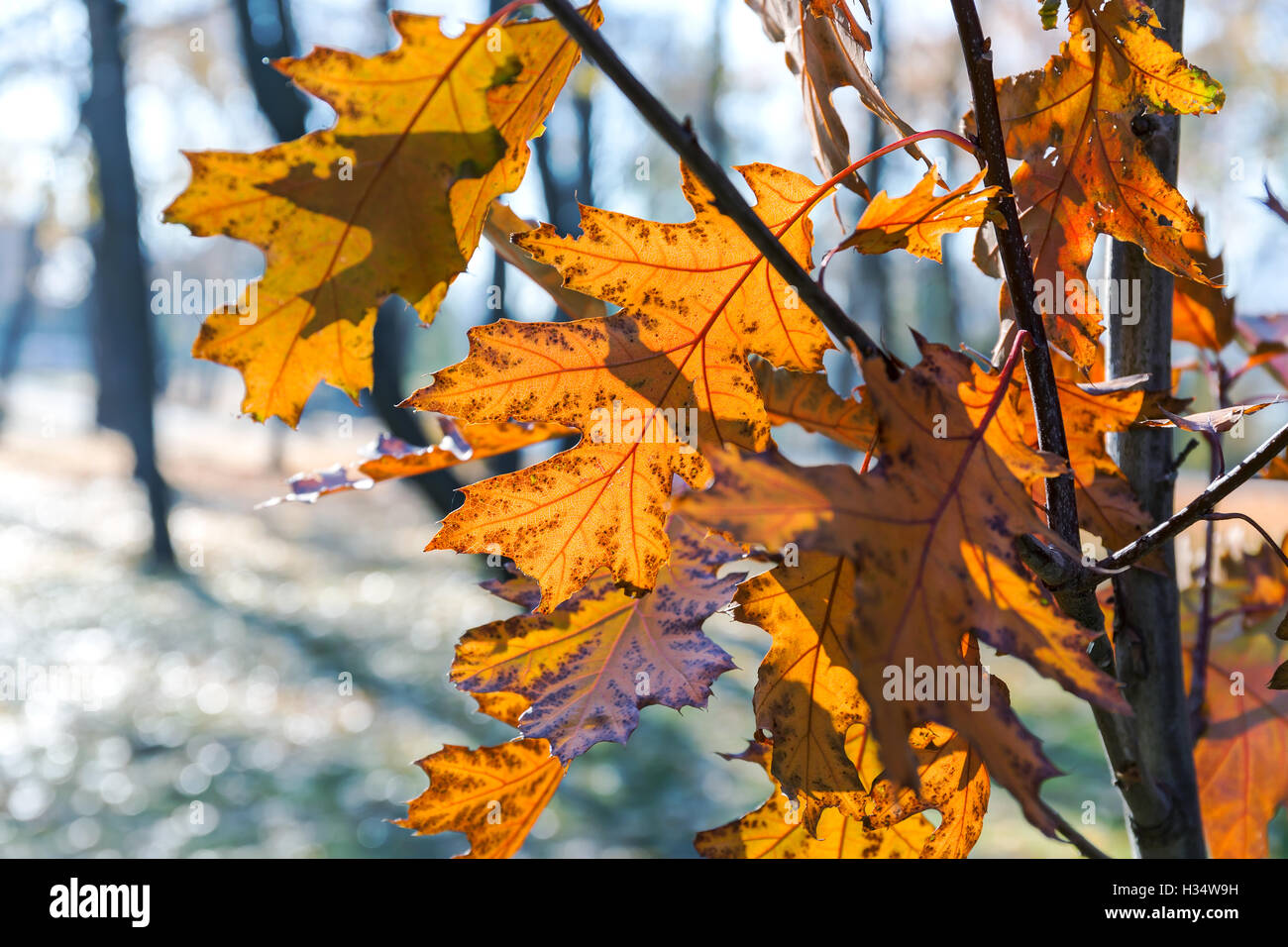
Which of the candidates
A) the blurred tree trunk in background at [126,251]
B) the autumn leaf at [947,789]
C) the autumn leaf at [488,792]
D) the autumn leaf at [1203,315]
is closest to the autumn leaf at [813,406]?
the autumn leaf at [947,789]

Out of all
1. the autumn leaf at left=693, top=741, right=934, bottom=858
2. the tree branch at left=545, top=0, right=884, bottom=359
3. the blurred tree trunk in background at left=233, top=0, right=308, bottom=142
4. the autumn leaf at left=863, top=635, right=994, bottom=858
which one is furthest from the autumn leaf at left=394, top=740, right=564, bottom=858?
the blurred tree trunk in background at left=233, top=0, right=308, bottom=142

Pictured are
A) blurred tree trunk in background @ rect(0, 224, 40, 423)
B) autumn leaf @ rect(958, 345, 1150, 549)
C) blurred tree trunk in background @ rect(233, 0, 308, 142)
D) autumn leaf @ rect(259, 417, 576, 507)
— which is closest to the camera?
autumn leaf @ rect(958, 345, 1150, 549)

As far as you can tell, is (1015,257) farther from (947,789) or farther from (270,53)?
(270,53)

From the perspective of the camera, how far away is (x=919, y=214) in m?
0.49

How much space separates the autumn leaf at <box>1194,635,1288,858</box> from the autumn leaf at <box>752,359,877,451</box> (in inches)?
24.9

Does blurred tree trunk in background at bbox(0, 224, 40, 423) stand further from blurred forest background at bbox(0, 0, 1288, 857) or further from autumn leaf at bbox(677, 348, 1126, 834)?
autumn leaf at bbox(677, 348, 1126, 834)

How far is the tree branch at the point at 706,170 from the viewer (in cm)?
41

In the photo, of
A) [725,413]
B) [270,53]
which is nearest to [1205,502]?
[725,413]

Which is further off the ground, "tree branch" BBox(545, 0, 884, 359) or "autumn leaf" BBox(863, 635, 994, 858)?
"tree branch" BBox(545, 0, 884, 359)

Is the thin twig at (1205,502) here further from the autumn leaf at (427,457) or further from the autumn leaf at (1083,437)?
the autumn leaf at (427,457)

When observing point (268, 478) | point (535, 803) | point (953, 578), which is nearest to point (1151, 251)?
point (953, 578)

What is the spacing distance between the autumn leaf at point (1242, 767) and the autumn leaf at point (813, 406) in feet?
2.07

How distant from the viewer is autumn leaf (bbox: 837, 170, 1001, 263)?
48cm
